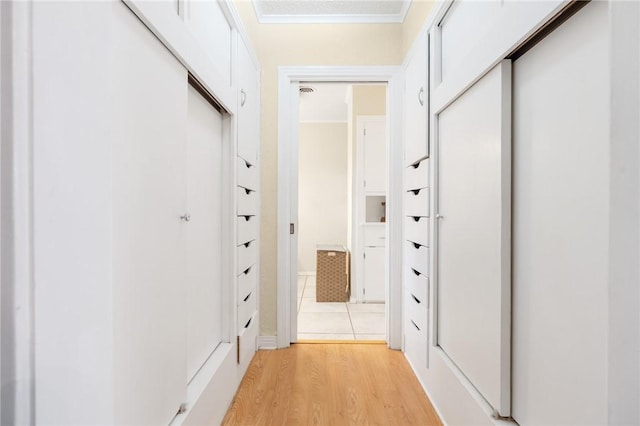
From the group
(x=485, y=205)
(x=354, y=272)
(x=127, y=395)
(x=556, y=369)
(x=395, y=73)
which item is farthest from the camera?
(x=354, y=272)

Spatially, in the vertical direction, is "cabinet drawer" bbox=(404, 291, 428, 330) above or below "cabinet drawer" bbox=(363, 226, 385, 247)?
below

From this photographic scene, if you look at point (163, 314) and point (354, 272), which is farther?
point (354, 272)

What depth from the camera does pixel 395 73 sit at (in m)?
2.41

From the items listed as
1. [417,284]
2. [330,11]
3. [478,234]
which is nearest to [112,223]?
[478,234]

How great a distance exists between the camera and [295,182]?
245 centimetres

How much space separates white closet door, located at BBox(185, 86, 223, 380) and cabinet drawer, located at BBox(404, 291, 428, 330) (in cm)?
111

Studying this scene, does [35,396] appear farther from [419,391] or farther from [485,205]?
[419,391]

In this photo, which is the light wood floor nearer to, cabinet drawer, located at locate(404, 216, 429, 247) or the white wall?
cabinet drawer, located at locate(404, 216, 429, 247)

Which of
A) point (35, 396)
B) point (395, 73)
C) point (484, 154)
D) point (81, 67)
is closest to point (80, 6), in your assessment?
point (81, 67)

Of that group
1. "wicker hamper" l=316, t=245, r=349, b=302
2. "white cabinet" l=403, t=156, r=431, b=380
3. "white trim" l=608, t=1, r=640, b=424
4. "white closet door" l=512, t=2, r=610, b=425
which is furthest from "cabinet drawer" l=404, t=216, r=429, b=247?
"wicker hamper" l=316, t=245, r=349, b=302

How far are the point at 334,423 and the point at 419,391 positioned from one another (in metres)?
0.56

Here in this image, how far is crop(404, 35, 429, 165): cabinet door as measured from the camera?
1.83 metres

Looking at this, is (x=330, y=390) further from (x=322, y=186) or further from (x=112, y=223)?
(x=322, y=186)

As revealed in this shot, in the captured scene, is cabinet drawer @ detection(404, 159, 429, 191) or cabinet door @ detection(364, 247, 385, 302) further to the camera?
cabinet door @ detection(364, 247, 385, 302)
